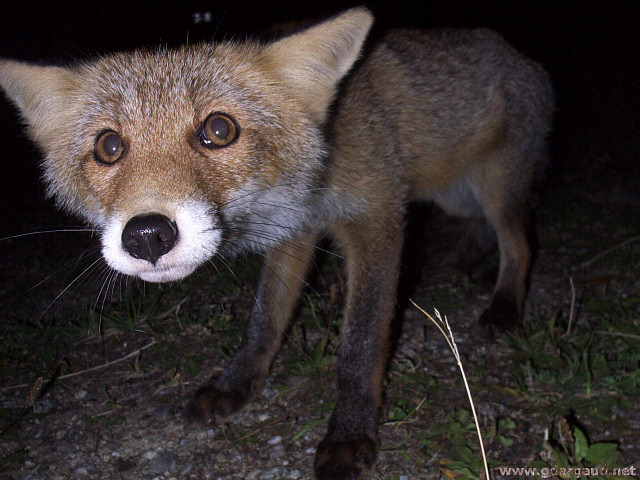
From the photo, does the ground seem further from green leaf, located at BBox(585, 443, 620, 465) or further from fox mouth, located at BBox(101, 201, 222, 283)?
fox mouth, located at BBox(101, 201, 222, 283)

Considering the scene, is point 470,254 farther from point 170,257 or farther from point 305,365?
point 170,257

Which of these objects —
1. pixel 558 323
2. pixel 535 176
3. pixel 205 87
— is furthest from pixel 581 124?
pixel 205 87

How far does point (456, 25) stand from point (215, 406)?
562 cm

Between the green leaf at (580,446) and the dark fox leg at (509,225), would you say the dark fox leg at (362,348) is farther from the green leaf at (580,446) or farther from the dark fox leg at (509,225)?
the dark fox leg at (509,225)

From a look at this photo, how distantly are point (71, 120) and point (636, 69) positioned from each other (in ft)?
28.5

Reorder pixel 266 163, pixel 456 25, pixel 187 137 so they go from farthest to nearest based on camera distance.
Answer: pixel 456 25, pixel 266 163, pixel 187 137

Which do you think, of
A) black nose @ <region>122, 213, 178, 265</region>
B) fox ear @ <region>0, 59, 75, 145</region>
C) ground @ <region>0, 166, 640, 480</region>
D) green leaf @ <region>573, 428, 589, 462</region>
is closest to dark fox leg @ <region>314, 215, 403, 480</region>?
ground @ <region>0, 166, 640, 480</region>

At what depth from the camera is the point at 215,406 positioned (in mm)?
2482

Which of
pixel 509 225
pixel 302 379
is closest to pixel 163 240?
pixel 302 379

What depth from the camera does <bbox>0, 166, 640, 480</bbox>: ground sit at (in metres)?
2.22

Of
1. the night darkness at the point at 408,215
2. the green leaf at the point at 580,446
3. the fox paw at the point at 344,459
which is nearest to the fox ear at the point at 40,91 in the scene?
the night darkness at the point at 408,215

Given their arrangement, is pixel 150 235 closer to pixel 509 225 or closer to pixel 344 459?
pixel 344 459

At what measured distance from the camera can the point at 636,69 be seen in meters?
8.51

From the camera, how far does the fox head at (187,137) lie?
1803 millimetres
